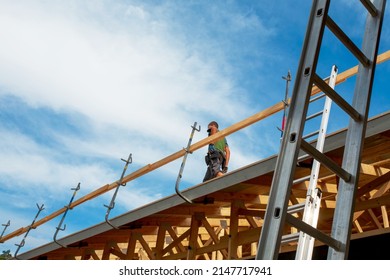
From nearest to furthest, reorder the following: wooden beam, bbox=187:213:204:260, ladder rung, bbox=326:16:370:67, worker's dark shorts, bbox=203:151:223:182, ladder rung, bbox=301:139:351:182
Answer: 1. ladder rung, bbox=301:139:351:182
2. ladder rung, bbox=326:16:370:67
3. wooden beam, bbox=187:213:204:260
4. worker's dark shorts, bbox=203:151:223:182

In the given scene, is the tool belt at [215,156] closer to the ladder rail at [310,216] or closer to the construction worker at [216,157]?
the construction worker at [216,157]

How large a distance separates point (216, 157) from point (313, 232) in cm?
829

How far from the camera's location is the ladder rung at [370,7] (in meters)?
3.85

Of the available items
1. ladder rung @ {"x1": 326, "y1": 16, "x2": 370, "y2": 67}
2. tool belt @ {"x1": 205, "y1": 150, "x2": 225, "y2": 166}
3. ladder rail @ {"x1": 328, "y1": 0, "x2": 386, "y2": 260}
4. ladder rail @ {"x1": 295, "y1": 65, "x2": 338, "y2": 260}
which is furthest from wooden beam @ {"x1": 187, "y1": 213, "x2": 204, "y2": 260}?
ladder rung @ {"x1": 326, "y1": 16, "x2": 370, "y2": 67}

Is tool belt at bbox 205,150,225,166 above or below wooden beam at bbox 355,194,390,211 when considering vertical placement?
above

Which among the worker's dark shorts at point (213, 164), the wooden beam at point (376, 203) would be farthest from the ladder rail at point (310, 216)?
the worker's dark shorts at point (213, 164)

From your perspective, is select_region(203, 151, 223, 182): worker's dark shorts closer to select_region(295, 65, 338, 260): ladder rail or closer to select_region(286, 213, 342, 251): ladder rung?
select_region(295, 65, 338, 260): ladder rail

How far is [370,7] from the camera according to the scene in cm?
387

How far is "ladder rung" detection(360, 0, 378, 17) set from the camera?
12.6 ft

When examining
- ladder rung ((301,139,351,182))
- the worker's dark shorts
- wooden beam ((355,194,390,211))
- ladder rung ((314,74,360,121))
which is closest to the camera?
ladder rung ((301,139,351,182))

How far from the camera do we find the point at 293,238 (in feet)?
12.1

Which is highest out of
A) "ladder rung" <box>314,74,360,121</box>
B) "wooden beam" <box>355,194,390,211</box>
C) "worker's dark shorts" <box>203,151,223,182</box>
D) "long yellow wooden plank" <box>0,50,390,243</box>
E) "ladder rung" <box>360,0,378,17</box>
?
"worker's dark shorts" <box>203,151,223,182</box>
